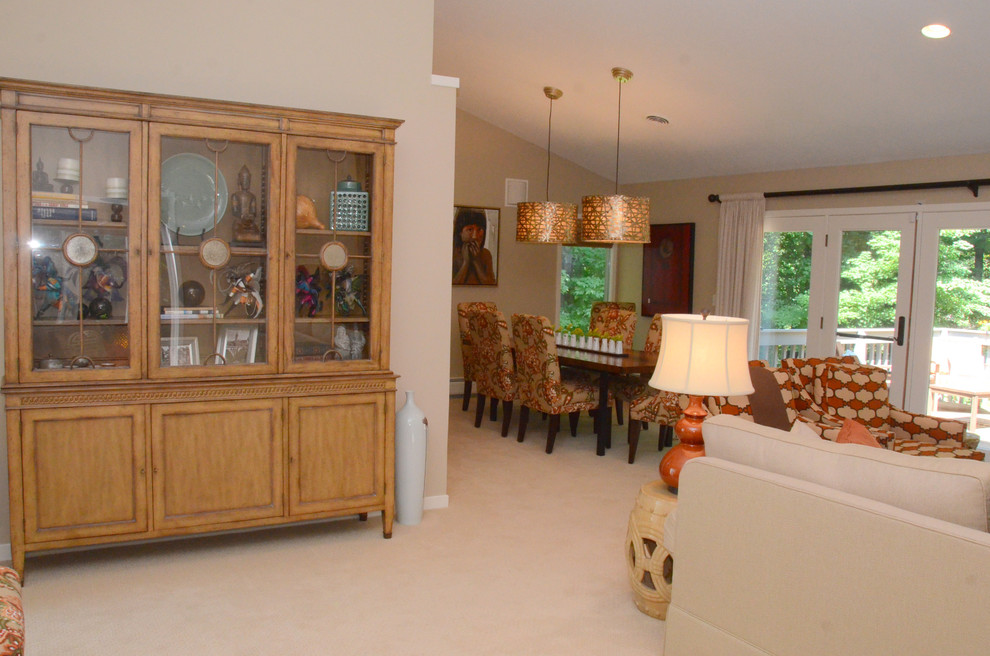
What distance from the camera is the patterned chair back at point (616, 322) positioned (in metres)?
7.29

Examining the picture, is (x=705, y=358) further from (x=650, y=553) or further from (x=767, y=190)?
(x=767, y=190)

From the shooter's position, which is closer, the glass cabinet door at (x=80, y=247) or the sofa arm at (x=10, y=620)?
the sofa arm at (x=10, y=620)

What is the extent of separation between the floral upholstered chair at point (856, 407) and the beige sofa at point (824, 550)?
2100 mm

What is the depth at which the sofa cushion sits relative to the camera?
1.98 m

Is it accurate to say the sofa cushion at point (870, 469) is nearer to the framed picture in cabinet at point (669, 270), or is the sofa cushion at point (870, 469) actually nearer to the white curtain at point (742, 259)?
the white curtain at point (742, 259)

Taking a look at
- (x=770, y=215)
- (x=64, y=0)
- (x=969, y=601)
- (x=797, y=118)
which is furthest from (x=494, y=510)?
(x=770, y=215)

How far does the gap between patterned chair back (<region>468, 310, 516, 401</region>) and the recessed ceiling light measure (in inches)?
135

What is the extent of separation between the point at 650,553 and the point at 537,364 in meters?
2.81

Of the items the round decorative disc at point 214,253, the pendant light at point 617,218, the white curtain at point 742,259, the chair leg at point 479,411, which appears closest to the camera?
the round decorative disc at point 214,253

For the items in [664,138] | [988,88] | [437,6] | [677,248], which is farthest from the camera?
[677,248]

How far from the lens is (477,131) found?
26.4 feet

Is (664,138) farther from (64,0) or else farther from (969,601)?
(969,601)

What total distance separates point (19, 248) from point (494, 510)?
104 inches

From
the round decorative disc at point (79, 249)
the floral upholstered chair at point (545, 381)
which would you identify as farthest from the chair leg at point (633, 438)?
the round decorative disc at point (79, 249)
